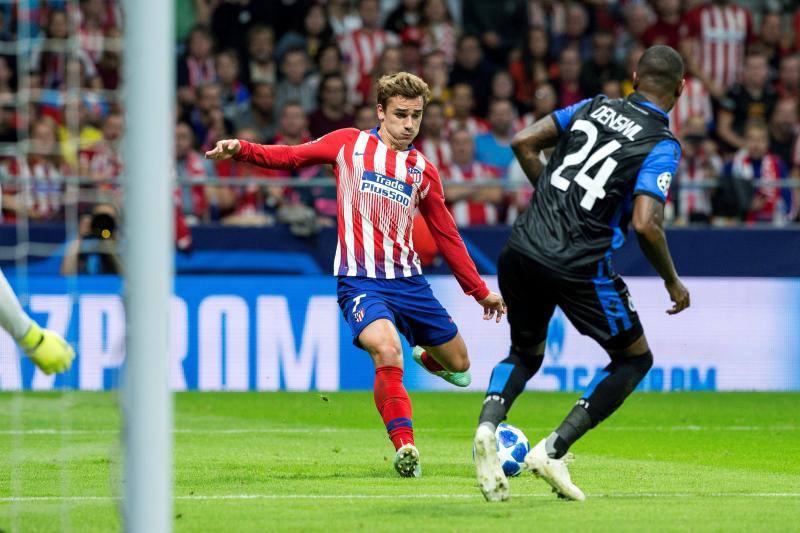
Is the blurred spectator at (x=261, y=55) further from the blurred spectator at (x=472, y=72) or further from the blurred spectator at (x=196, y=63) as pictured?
the blurred spectator at (x=472, y=72)

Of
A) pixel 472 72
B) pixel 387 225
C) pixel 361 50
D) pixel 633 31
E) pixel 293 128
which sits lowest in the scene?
pixel 387 225

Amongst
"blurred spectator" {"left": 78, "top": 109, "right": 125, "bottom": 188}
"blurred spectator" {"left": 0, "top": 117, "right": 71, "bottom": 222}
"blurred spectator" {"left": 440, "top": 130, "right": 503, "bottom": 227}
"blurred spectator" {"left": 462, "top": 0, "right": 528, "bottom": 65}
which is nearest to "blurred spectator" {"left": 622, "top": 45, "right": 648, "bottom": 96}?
"blurred spectator" {"left": 462, "top": 0, "right": 528, "bottom": 65}

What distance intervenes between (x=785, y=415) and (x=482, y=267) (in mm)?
3127

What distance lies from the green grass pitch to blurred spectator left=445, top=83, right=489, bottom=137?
3393mm

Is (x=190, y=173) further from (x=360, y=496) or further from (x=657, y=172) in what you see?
(x=657, y=172)

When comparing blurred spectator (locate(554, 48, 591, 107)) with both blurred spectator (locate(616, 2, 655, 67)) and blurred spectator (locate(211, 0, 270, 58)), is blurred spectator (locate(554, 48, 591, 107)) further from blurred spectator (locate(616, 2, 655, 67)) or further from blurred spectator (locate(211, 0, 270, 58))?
blurred spectator (locate(211, 0, 270, 58))

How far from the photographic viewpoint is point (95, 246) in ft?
41.2

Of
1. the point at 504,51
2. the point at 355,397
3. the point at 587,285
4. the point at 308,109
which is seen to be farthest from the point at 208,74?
the point at 587,285

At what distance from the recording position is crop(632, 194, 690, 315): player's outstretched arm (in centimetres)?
614

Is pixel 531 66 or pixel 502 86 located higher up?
pixel 531 66

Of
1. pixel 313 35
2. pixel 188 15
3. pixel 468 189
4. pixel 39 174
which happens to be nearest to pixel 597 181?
pixel 468 189

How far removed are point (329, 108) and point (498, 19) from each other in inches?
156

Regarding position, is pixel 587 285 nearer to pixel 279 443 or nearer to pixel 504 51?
pixel 279 443

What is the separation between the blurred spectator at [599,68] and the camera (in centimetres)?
1593
